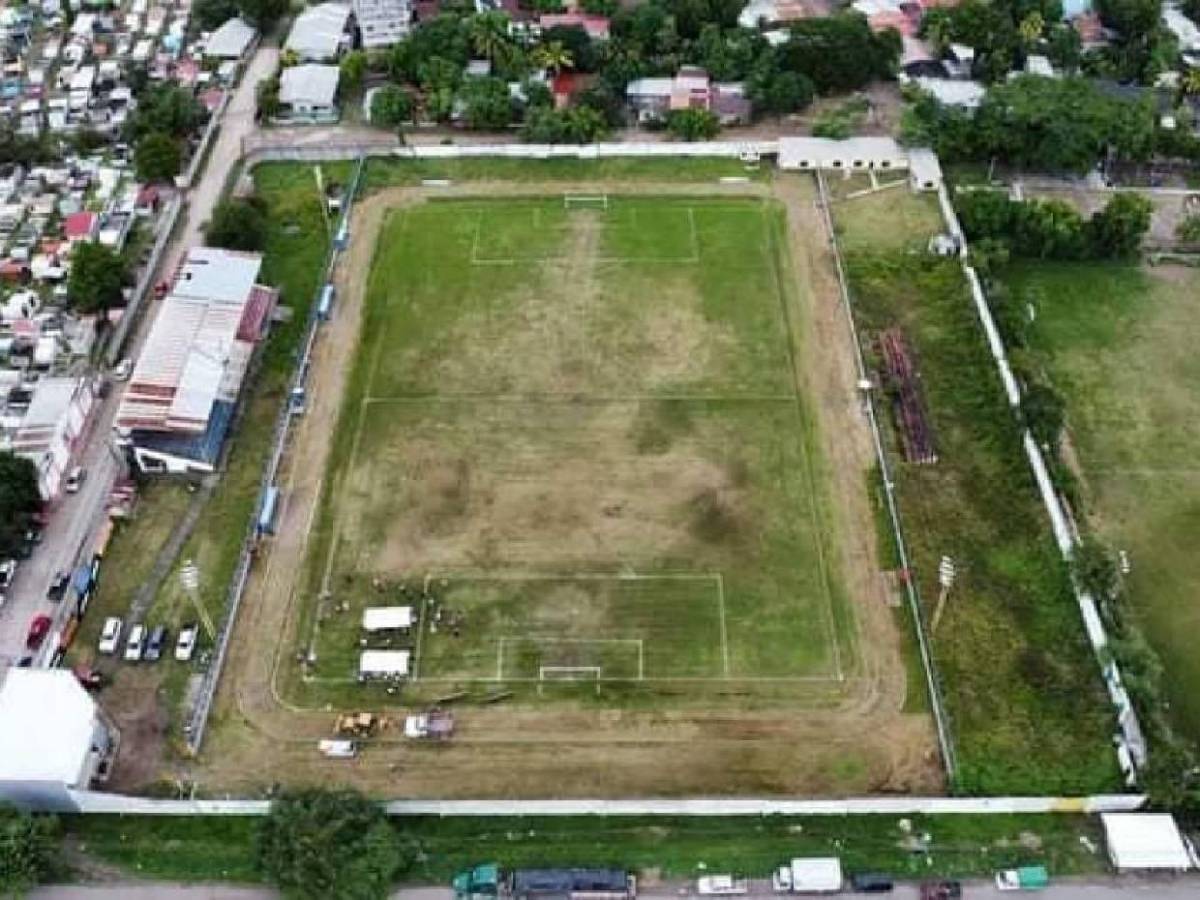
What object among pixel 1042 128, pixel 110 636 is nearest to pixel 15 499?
pixel 110 636

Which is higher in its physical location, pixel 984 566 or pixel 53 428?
pixel 53 428

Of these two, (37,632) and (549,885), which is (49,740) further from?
(549,885)

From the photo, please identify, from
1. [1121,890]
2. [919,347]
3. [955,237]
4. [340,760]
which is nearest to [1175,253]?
[955,237]

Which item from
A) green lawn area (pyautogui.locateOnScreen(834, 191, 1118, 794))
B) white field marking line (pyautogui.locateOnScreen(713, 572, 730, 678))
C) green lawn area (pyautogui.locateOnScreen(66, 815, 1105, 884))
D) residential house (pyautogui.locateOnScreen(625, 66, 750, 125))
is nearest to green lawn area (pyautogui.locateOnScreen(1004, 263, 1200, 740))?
green lawn area (pyautogui.locateOnScreen(834, 191, 1118, 794))

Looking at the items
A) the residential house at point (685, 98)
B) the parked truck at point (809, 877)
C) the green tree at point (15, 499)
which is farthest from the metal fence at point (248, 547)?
the parked truck at point (809, 877)

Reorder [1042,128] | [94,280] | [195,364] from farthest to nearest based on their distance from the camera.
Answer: [1042,128] → [94,280] → [195,364]

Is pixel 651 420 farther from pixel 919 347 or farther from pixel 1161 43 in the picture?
pixel 1161 43
